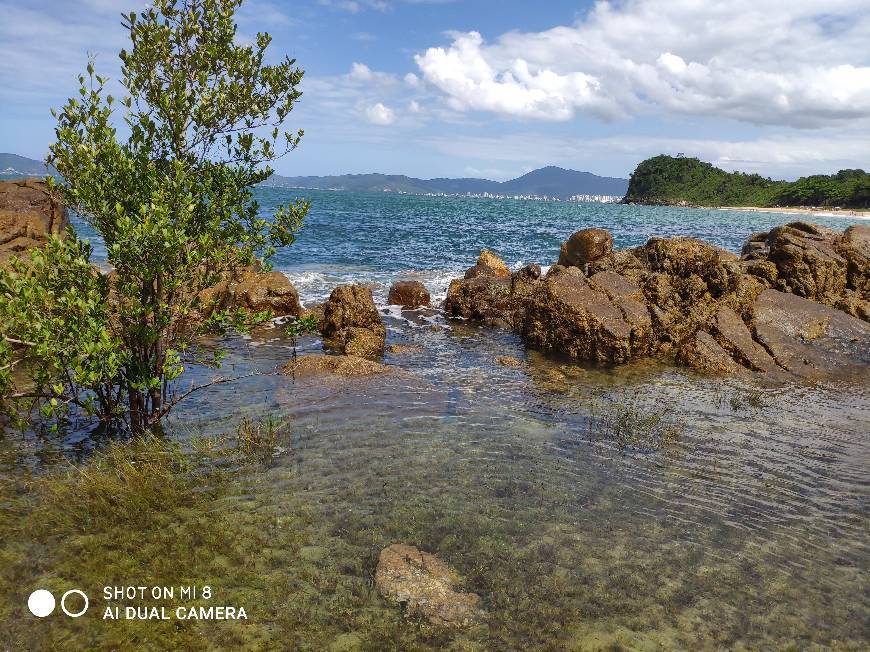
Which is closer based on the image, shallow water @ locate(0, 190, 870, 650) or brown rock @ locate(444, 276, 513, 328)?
shallow water @ locate(0, 190, 870, 650)

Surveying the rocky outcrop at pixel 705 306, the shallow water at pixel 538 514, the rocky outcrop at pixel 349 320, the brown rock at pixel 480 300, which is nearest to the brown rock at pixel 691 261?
the rocky outcrop at pixel 705 306

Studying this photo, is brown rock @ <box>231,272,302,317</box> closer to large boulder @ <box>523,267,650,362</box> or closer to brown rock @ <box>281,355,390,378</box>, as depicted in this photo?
brown rock @ <box>281,355,390,378</box>

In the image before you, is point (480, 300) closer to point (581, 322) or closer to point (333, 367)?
point (581, 322)

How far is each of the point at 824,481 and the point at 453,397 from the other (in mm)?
7975

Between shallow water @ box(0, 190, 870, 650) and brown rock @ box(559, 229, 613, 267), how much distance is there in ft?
37.8

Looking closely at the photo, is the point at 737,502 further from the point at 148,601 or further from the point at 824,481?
the point at 148,601

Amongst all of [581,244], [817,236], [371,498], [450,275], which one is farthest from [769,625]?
[450,275]

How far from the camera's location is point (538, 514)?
28.8 ft

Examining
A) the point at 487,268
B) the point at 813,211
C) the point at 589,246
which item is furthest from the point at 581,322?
the point at 813,211

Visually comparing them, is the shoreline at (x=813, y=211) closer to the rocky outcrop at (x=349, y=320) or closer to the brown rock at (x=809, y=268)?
the brown rock at (x=809, y=268)

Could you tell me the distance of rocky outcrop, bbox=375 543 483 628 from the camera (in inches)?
258

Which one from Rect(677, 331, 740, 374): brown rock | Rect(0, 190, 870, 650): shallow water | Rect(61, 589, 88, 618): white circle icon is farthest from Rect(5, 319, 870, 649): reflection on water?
Rect(677, 331, 740, 374): brown rock

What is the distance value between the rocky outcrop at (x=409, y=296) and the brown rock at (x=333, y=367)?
10.5 metres

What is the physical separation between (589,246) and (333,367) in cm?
1596
